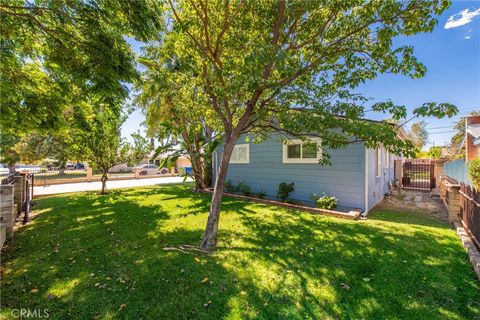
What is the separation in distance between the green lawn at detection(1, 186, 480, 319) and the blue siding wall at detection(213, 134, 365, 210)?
5.27 feet

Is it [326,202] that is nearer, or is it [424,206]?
[326,202]

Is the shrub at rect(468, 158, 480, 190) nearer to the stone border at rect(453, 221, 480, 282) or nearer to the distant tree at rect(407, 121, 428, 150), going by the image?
the stone border at rect(453, 221, 480, 282)

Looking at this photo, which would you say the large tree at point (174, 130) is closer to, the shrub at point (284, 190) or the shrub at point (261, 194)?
the shrub at point (261, 194)

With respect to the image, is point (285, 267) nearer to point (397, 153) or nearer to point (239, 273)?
point (239, 273)

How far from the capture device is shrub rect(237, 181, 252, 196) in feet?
33.2

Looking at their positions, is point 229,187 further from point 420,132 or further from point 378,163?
point 420,132

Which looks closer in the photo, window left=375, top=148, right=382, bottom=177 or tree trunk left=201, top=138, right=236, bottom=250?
tree trunk left=201, top=138, right=236, bottom=250

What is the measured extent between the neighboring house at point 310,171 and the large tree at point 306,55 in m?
1.54

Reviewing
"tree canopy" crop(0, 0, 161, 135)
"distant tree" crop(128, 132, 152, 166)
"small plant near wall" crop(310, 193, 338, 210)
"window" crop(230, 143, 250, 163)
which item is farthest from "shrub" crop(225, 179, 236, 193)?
"tree canopy" crop(0, 0, 161, 135)

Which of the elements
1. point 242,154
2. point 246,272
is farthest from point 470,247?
point 242,154

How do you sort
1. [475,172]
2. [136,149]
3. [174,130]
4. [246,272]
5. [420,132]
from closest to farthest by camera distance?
1. [246,272]
2. [475,172]
3. [174,130]
4. [136,149]
5. [420,132]

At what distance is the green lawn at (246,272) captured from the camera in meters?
2.73

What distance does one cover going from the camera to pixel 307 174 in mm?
8461

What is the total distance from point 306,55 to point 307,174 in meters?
4.88
